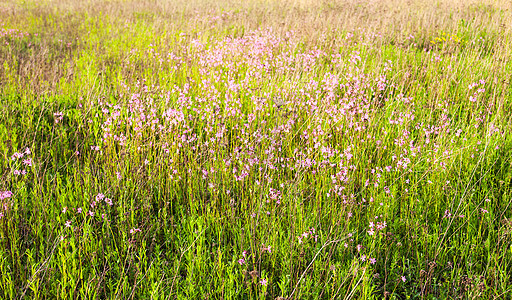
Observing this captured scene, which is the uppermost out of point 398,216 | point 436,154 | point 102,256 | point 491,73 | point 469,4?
point 469,4

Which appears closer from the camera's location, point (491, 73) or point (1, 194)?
point (1, 194)

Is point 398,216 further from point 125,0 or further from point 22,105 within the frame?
point 125,0

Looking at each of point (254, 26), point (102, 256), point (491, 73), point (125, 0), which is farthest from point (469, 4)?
point (125, 0)

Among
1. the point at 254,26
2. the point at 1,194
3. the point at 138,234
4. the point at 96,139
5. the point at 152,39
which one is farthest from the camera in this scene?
the point at 254,26

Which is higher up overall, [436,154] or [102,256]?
[436,154]

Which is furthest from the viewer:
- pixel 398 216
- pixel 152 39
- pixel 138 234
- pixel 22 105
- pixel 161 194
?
pixel 152 39

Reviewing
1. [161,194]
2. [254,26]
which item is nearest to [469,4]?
[254,26]

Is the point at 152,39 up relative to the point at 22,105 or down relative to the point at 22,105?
up

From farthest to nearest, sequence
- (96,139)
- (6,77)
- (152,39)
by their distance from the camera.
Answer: (152,39)
(6,77)
(96,139)

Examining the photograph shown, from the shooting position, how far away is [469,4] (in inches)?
342

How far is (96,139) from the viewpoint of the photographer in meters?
3.16

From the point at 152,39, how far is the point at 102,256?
20.1 ft

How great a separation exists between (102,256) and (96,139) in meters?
1.41

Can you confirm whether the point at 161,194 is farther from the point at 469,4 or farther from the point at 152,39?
the point at 469,4
